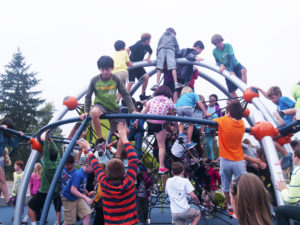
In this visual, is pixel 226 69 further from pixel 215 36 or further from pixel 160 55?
pixel 160 55

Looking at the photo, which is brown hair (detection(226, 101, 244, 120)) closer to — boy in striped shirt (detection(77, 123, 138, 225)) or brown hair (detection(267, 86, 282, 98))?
brown hair (detection(267, 86, 282, 98))

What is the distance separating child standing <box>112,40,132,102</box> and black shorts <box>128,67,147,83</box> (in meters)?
1.30

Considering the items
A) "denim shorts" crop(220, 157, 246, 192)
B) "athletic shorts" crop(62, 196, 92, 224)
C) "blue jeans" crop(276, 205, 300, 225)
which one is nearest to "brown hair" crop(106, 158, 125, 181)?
"blue jeans" crop(276, 205, 300, 225)

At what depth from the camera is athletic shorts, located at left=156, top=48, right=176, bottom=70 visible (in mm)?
8729

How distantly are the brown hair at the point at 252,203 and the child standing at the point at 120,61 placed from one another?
6.13m

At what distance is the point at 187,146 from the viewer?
621cm

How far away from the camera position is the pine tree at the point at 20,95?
3241cm

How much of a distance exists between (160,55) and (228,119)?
4.56m

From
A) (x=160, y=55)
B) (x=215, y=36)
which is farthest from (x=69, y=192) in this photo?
(x=215, y=36)

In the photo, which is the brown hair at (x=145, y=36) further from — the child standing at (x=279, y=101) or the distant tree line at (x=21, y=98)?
the distant tree line at (x=21, y=98)

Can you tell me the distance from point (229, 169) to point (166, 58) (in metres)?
4.79

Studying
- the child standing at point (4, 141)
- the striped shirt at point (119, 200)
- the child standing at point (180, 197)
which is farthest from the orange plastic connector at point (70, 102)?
the striped shirt at point (119, 200)

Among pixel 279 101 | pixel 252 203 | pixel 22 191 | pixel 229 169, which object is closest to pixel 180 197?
pixel 229 169

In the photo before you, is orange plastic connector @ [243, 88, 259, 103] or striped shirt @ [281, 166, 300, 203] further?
orange plastic connector @ [243, 88, 259, 103]
